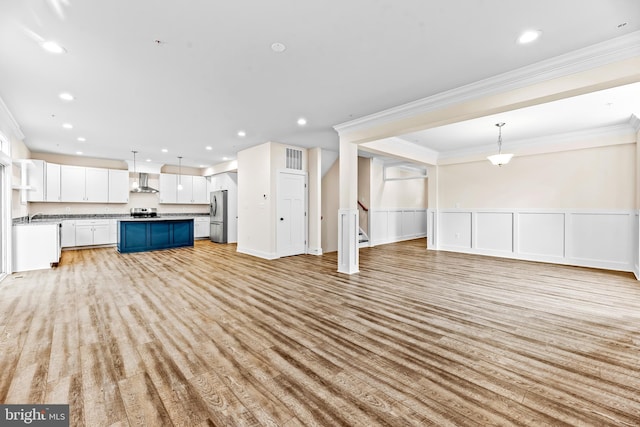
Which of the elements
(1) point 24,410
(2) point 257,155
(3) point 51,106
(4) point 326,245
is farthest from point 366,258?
(3) point 51,106

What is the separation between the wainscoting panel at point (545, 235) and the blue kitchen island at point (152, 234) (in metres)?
7.46

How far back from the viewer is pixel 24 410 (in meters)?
1.60

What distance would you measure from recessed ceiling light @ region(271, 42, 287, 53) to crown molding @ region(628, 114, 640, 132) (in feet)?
19.4

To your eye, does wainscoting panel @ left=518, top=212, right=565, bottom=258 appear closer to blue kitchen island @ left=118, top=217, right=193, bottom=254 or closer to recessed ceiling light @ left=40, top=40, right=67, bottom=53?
recessed ceiling light @ left=40, top=40, right=67, bottom=53

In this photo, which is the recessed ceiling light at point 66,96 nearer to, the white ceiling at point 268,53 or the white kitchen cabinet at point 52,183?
the white ceiling at point 268,53

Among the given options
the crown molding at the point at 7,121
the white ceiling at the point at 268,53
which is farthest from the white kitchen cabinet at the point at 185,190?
the white ceiling at the point at 268,53

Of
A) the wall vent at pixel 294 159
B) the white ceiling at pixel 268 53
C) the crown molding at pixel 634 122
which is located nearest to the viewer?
the white ceiling at pixel 268 53

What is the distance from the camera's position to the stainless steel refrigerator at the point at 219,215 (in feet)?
30.8

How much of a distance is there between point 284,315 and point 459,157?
21.7 ft

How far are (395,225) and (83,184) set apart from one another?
32.7ft

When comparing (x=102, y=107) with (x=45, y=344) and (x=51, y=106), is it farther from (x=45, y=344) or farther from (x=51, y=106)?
(x=45, y=344)

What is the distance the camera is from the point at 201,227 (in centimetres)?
1056

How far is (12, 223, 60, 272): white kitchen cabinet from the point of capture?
5160 mm

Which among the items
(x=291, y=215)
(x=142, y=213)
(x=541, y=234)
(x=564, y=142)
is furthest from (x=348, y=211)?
(x=142, y=213)
